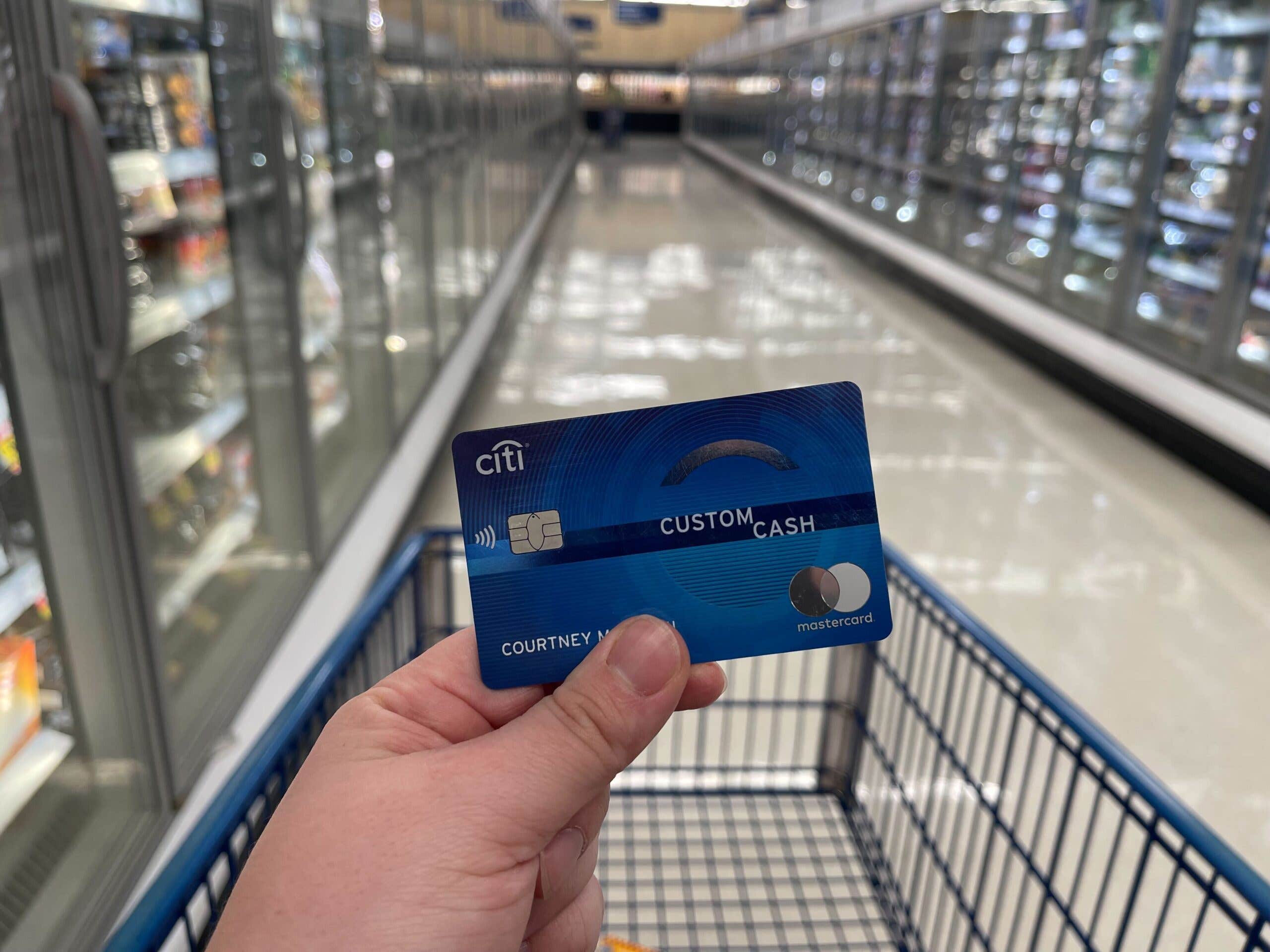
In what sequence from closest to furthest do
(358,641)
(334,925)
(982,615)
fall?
(334,925) < (358,641) < (982,615)

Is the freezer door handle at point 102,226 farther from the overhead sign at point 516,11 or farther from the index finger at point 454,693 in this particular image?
the overhead sign at point 516,11

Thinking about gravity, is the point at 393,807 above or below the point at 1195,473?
above

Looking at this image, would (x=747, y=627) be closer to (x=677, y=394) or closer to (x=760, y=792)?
(x=760, y=792)

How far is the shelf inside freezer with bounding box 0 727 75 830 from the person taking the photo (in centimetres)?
149

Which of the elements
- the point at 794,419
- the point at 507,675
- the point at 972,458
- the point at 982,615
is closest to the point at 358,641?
the point at 507,675

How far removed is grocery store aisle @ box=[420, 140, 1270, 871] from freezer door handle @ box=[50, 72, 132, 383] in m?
2.31

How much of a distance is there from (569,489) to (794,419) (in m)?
0.16

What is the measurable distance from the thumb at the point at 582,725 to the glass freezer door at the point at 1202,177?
5249mm

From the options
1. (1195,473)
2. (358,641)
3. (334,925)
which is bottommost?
(1195,473)

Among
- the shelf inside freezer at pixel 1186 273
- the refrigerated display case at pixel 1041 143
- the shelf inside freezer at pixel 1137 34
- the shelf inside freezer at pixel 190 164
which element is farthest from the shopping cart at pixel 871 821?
the refrigerated display case at pixel 1041 143

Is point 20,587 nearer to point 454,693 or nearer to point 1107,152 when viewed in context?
point 454,693

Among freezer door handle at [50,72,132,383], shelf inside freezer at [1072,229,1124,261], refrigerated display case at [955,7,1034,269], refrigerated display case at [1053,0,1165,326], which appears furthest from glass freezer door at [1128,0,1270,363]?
freezer door handle at [50,72,132,383]

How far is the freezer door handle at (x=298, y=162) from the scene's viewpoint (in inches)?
91.9

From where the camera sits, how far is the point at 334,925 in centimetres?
59
